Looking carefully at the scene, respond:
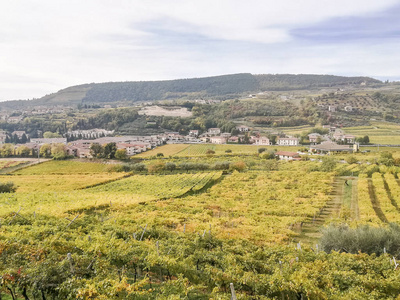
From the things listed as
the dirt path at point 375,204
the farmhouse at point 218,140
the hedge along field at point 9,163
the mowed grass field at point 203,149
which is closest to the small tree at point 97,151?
the mowed grass field at point 203,149

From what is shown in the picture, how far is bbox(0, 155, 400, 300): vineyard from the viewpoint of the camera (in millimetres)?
8391

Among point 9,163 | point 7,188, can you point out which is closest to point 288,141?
point 9,163

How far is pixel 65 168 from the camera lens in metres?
54.6

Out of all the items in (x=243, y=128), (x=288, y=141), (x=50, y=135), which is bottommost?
(x=288, y=141)

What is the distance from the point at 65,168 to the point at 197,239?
4786cm

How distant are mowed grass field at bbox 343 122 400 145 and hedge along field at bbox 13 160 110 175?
73739mm

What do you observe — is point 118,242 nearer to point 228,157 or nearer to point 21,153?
point 228,157

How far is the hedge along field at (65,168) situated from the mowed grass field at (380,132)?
242 feet

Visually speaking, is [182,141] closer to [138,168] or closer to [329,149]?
[138,168]

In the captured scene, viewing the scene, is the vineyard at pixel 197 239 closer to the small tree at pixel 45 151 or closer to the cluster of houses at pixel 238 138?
the small tree at pixel 45 151

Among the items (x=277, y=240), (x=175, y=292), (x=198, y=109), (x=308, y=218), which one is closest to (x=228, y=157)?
(x=308, y=218)

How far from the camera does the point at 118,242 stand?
1145 centimetres

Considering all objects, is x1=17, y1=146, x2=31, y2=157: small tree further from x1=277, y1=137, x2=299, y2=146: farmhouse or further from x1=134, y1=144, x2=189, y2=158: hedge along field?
x1=277, y1=137, x2=299, y2=146: farmhouse

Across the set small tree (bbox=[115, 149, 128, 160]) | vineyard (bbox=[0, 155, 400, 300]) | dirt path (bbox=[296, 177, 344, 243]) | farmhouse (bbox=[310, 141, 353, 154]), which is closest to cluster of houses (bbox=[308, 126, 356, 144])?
farmhouse (bbox=[310, 141, 353, 154])
